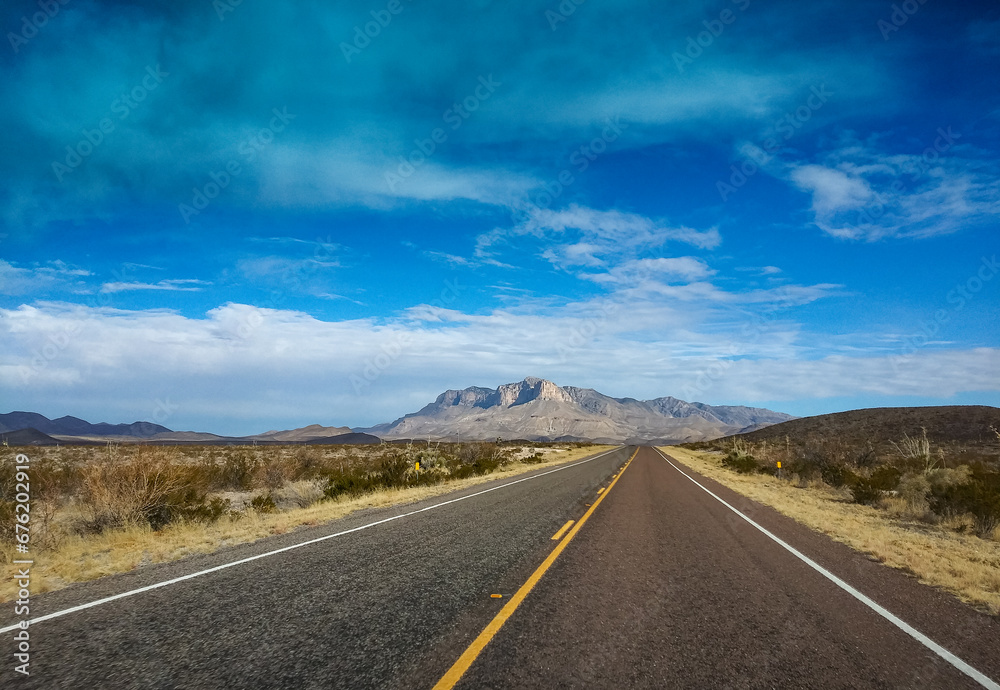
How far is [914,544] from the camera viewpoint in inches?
425

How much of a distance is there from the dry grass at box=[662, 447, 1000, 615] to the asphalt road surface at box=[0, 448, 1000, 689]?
1.99 ft

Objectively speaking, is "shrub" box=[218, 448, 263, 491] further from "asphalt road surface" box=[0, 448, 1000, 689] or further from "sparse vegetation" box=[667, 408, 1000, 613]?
"sparse vegetation" box=[667, 408, 1000, 613]

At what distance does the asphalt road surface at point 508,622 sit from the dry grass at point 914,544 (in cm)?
61

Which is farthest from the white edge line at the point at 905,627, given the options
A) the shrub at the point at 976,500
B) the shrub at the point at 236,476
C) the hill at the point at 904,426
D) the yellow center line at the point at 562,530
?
the hill at the point at 904,426

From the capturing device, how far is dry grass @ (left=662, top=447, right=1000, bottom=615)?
741 centimetres

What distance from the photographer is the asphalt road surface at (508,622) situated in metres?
4.12

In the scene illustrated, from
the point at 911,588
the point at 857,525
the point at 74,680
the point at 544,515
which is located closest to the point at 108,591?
the point at 74,680

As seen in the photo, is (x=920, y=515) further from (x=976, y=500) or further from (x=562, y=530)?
(x=562, y=530)

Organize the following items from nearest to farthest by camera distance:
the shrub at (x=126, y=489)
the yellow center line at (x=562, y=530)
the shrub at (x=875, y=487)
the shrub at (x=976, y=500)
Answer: the yellow center line at (x=562, y=530) → the shrub at (x=126, y=489) → the shrub at (x=976, y=500) → the shrub at (x=875, y=487)

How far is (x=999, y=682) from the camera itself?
165 inches

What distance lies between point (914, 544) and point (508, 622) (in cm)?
1026
